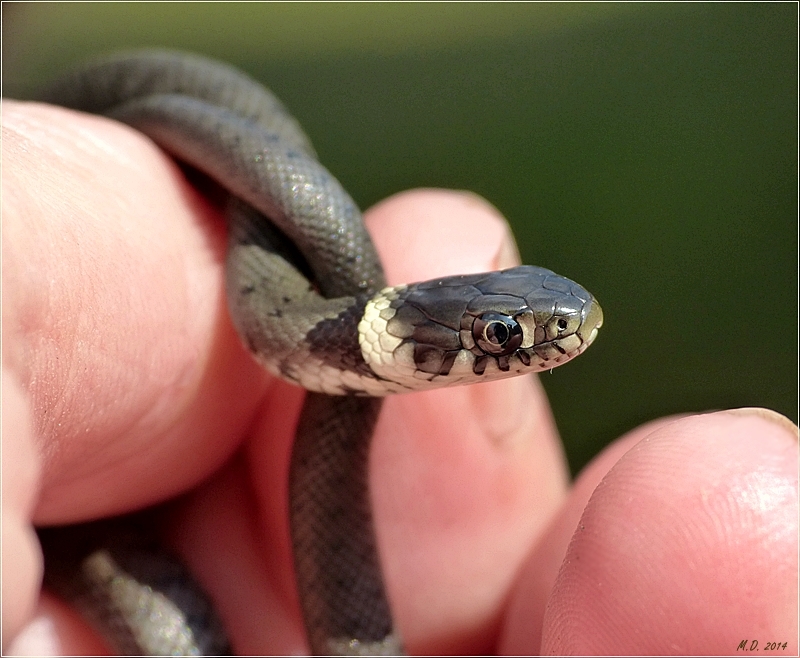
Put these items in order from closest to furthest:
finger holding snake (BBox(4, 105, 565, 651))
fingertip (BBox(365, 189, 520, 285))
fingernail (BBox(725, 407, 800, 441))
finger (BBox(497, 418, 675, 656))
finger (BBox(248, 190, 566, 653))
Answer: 1. fingernail (BBox(725, 407, 800, 441))
2. finger holding snake (BBox(4, 105, 565, 651))
3. finger (BBox(497, 418, 675, 656))
4. fingertip (BBox(365, 189, 520, 285))
5. finger (BBox(248, 190, 566, 653))

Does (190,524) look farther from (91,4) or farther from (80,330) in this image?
(91,4)

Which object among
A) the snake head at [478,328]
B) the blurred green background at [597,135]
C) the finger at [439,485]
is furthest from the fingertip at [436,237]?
the blurred green background at [597,135]

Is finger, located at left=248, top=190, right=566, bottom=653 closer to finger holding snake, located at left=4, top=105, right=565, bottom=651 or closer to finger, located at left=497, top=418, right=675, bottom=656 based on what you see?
finger holding snake, located at left=4, top=105, right=565, bottom=651

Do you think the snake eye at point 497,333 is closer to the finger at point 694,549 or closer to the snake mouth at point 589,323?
the snake mouth at point 589,323

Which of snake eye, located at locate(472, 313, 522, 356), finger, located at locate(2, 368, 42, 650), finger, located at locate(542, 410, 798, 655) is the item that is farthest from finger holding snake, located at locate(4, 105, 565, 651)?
finger, located at locate(542, 410, 798, 655)

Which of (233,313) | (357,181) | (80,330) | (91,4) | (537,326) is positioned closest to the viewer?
(80,330)

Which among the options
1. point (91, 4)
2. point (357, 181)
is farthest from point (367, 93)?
point (91, 4)

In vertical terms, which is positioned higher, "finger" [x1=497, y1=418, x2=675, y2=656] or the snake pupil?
the snake pupil
